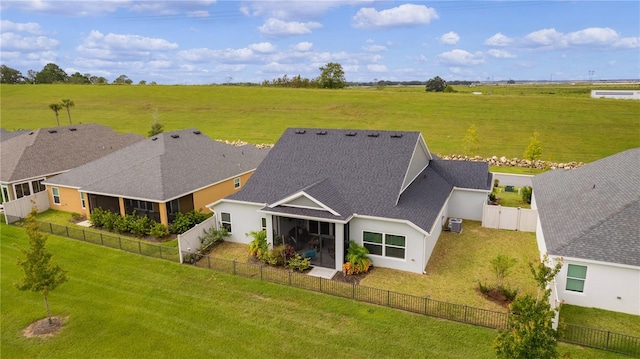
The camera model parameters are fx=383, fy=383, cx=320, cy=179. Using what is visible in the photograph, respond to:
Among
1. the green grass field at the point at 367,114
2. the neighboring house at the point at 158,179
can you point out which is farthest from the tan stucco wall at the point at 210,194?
the green grass field at the point at 367,114

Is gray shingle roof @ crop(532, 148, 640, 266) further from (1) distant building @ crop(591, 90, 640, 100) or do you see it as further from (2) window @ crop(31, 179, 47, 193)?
(1) distant building @ crop(591, 90, 640, 100)

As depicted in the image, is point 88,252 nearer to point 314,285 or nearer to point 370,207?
point 314,285

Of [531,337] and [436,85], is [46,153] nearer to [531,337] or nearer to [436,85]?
[531,337]

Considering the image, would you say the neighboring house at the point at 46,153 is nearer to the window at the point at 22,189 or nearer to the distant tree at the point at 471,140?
the window at the point at 22,189

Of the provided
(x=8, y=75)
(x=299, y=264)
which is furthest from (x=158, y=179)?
(x=8, y=75)

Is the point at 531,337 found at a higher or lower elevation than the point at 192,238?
higher

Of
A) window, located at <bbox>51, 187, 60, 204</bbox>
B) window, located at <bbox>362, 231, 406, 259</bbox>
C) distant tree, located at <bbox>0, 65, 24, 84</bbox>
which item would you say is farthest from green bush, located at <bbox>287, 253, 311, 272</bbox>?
distant tree, located at <bbox>0, 65, 24, 84</bbox>
